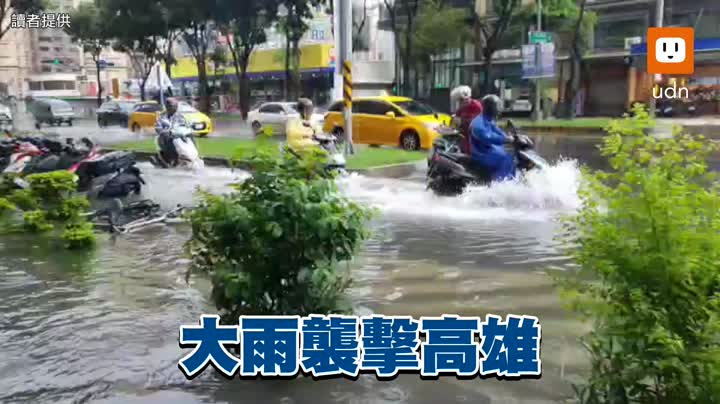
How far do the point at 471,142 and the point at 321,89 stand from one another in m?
37.2

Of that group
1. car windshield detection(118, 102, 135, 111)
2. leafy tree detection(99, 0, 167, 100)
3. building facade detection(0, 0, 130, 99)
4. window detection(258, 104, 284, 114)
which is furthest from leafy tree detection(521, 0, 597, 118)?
building facade detection(0, 0, 130, 99)

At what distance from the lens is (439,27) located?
114 feet

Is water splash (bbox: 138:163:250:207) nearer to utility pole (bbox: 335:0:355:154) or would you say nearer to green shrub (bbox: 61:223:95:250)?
utility pole (bbox: 335:0:355:154)

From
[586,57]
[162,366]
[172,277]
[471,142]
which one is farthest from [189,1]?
[162,366]

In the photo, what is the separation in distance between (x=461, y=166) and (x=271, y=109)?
18.7 metres

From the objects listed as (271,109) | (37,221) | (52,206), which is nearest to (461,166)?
(52,206)

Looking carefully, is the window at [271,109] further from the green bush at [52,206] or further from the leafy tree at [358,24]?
the green bush at [52,206]

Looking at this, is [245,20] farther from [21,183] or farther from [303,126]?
→ [21,183]

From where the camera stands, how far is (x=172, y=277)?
20.2ft

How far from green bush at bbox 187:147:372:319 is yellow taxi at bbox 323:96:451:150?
14.5 m

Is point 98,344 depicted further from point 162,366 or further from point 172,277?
point 172,277

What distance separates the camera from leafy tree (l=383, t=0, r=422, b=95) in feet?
106

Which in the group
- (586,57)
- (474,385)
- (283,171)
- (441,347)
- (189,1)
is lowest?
(474,385)

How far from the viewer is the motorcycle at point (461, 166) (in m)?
9.59
